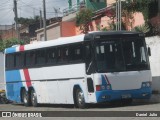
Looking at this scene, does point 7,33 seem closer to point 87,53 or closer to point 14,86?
point 14,86

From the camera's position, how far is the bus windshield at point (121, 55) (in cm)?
2325

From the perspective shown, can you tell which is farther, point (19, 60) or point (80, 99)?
point (19, 60)

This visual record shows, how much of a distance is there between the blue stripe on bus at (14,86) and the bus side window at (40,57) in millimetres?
2734

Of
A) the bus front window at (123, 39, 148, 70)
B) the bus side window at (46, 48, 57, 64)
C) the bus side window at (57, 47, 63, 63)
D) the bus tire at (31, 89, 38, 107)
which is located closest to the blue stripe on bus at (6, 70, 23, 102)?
the bus tire at (31, 89, 38, 107)

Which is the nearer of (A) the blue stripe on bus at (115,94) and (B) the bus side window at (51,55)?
(A) the blue stripe on bus at (115,94)

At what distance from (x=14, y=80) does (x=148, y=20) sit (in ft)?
30.6

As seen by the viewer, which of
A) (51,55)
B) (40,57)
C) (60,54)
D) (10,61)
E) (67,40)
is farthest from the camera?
(10,61)

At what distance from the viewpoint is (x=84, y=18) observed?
4703cm

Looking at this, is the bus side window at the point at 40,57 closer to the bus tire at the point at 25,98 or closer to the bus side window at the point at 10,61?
the bus tire at the point at 25,98

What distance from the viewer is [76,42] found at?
966 inches

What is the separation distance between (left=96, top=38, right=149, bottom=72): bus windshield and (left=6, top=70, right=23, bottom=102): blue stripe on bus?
337 inches

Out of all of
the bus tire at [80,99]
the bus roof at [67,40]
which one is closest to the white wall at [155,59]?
the bus roof at [67,40]

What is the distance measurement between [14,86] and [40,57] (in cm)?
436

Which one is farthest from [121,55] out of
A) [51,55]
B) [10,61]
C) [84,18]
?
[84,18]
